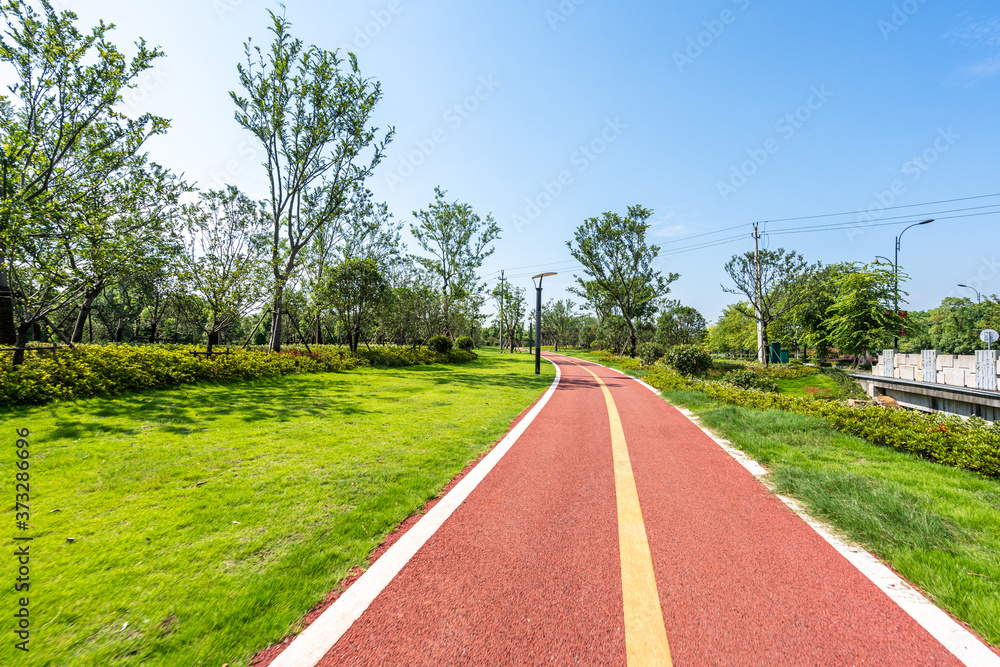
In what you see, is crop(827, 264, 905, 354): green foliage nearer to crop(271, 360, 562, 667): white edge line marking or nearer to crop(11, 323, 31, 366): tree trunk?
crop(271, 360, 562, 667): white edge line marking

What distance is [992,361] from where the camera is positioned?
12023 mm

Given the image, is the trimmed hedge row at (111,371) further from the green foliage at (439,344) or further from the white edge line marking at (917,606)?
the green foliage at (439,344)

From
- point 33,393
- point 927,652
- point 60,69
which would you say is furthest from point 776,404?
point 60,69

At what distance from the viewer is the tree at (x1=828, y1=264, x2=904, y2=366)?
69.9 ft

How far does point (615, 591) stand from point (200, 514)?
347 centimetres

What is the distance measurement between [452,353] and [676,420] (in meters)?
20.1

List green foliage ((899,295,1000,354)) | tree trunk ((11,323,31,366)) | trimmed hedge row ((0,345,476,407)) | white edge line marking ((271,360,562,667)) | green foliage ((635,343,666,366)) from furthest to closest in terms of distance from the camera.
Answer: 1. green foliage ((899,295,1000,354))
2. green foliage ((635,343,666,366))
3. tree trunk ((11,323,31,366))
4. trimmed hedge row ((0,345,476,407))
5. white edge line marking ((271,360,562,667))

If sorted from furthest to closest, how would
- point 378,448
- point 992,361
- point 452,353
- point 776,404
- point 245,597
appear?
point 452,353, point 992,361, point 776,404, point 378,448, point 245,597

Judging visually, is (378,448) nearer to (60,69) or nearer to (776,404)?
(776,404)

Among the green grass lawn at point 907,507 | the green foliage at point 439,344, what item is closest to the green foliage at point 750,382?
the green grass lawn at point 907,507

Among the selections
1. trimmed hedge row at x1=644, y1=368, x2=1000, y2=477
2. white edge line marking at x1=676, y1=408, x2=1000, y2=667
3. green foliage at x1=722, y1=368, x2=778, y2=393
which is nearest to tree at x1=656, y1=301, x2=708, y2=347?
green foliage at x1=722, y1=368, x2=778, y2=393

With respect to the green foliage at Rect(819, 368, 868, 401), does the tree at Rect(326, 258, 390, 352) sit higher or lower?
higher

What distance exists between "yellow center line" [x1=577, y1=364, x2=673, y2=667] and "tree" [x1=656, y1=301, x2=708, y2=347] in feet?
187

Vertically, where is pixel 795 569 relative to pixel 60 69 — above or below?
below
